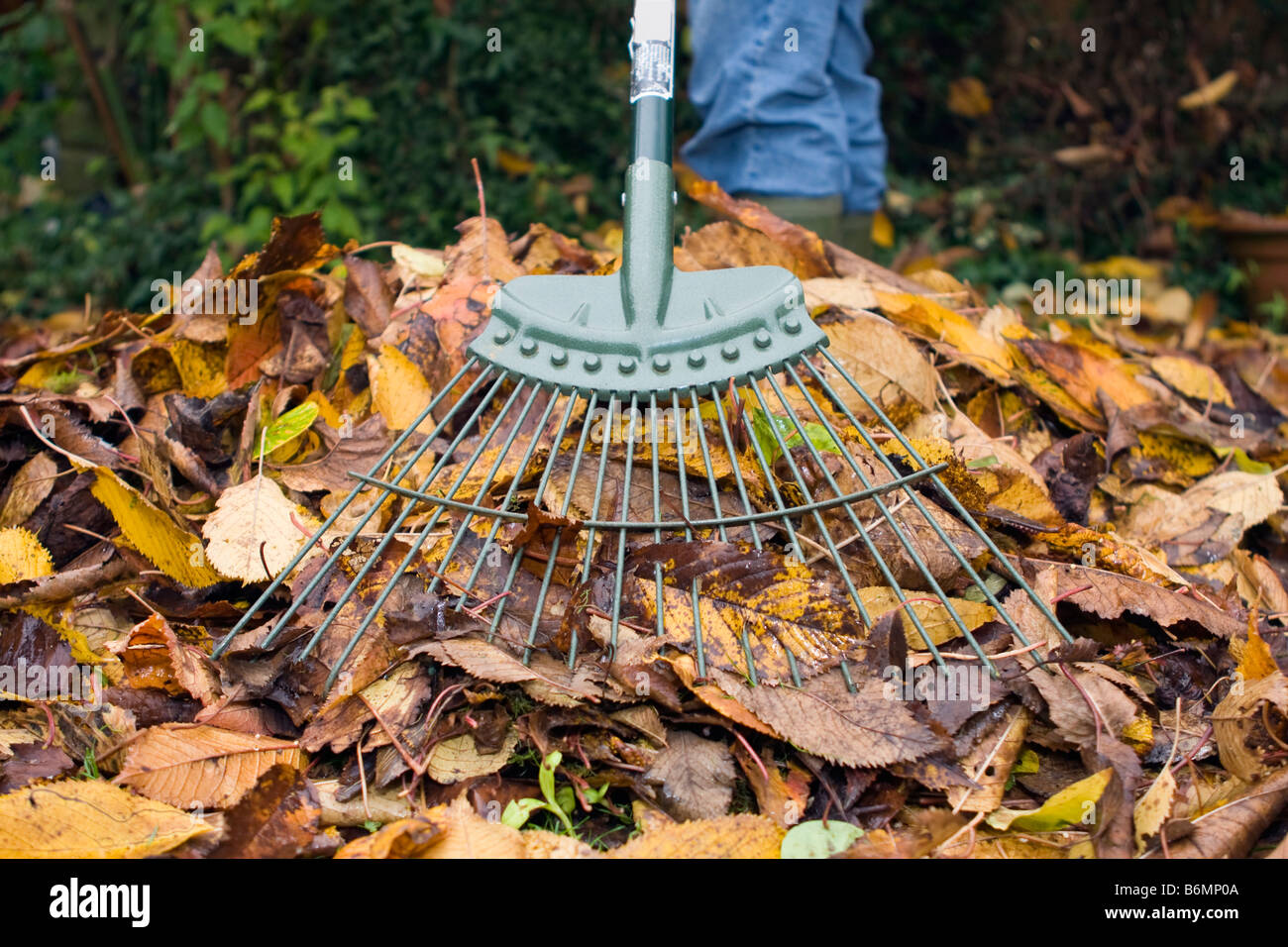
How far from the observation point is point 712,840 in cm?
95

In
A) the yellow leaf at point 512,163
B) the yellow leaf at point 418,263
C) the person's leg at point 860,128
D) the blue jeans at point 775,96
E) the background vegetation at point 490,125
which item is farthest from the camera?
the yellow leaf at point 512,163

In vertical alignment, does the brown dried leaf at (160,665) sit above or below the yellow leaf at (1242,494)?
below

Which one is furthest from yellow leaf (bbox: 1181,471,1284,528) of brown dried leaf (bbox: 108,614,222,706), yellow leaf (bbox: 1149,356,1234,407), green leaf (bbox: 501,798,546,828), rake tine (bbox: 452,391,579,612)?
brown dried leaf (bbox: 108,614,222,706)

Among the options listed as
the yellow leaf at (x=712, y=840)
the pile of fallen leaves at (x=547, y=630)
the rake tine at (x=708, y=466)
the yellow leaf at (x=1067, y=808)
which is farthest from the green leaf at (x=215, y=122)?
the yellow leaf at (x=1067, y=808)

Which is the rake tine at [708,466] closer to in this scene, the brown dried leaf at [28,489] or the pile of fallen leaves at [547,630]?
the pile of fallen leaves at [547,630]

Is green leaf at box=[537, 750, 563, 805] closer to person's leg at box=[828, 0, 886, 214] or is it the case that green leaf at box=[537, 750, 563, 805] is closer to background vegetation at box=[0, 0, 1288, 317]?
person's leg at box=[828, 0, 886, 214]

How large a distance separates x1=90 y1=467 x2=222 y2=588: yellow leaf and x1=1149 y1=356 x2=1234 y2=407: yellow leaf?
→ 5.71ft

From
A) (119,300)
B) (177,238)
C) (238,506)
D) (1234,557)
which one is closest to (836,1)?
(1234,557)

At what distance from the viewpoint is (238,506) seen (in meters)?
1.31

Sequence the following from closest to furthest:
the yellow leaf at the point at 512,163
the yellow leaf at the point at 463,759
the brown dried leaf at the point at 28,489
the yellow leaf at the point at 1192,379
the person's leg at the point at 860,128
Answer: the yellow leaf at the point at 463,759
the brown dried leaf at the point at 28,489
the yellow leaf at the point at 1192,379
the person's leg at the point at 860,128
the yellow leaf at the point at 512,163

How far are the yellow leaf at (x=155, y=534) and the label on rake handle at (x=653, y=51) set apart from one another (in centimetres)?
93

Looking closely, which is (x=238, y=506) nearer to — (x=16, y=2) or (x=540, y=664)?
(x=540, y=664)

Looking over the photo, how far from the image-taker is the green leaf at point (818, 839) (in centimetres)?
95

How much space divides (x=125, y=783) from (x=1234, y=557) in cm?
152
